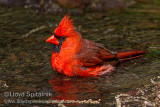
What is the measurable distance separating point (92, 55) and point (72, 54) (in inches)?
17.9

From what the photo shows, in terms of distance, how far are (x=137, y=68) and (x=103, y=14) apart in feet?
11.1

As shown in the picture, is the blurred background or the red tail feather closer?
the red tail feather

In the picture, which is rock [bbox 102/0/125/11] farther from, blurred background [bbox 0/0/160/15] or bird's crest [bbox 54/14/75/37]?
bird's crest [bbox 54/14/75/37]

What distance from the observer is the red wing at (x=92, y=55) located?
5375mm

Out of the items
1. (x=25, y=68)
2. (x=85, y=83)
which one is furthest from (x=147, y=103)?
(x=25, y=68)

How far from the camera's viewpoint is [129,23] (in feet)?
26.0

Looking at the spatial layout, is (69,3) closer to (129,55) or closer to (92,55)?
(129,55)

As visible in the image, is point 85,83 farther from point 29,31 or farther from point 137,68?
point 29,31

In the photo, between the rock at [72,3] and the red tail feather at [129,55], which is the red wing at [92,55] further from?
the rock at [72,3]

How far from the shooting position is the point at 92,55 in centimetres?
558

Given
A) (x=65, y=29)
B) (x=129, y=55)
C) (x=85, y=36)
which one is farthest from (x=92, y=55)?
(x=85, y=36)

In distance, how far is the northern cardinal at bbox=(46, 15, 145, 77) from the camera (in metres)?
5.22

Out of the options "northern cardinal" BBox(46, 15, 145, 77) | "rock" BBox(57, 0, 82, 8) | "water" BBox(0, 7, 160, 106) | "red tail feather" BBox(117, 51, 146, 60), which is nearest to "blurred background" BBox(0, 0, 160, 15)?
"rock" BBox(57, 0, 82, 8)

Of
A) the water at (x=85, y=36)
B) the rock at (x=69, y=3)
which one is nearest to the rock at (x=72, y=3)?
the rock at (x=69, y=3)
